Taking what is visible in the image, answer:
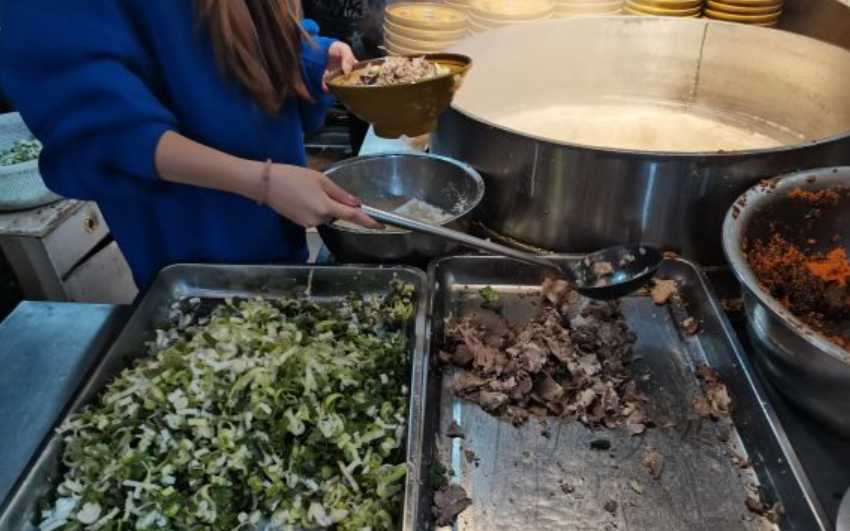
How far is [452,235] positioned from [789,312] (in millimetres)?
622

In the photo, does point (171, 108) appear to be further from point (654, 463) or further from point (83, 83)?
point (654, 463)

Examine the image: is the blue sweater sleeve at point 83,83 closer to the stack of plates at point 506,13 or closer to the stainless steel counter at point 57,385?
the stainless steel counter at point 57,385

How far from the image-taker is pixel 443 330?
1.37 metres

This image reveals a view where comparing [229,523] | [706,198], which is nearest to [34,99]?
[229,523]

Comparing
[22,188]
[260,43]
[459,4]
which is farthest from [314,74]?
[22,188]

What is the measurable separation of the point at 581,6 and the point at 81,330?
2.02 metres

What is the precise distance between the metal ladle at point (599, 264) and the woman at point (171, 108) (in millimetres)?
204

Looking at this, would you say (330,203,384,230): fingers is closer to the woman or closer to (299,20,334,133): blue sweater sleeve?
the woman

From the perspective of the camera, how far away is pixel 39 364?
1.39 meters

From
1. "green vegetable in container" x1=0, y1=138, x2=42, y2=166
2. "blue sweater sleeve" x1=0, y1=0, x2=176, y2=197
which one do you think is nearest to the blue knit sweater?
"blue sweater sleeve" x1=0, y1=0, x2=176, y2=197

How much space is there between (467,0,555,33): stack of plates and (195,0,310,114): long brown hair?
42.0 inches

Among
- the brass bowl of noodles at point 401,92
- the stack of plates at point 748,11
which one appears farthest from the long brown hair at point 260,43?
the stack of plates at point 748,11

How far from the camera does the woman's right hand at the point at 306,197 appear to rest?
116 centimetres

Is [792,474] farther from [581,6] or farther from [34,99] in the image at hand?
[581,6]
